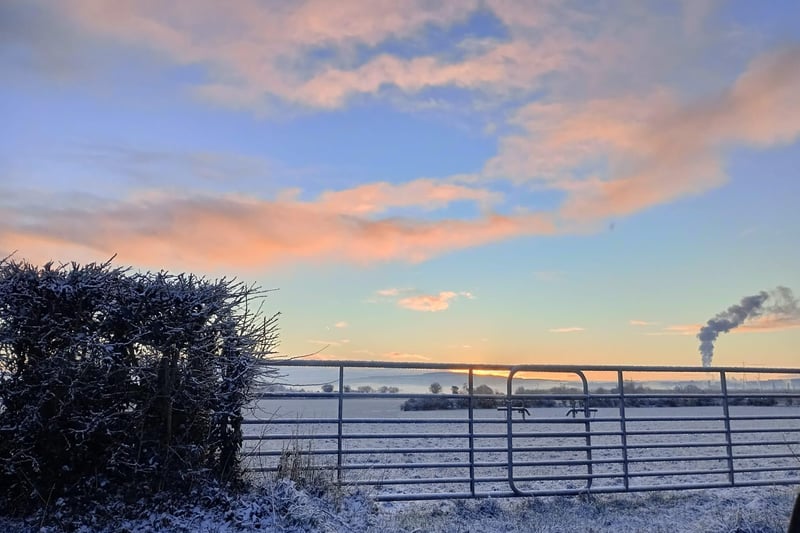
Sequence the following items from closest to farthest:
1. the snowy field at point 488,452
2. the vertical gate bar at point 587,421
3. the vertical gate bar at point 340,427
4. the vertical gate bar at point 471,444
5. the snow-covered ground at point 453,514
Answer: the snow-covered ground at point 453,514 < the vertical gate bar at point 340,427 < the snowy field at point 488,452 < the vertical gate bar at point 471,444 < the vertical gate bar at point 587,421

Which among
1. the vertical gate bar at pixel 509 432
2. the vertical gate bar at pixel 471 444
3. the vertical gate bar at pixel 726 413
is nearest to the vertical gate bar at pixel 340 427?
the vertical gate bar at pixel 471 444

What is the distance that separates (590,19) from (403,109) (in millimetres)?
3527

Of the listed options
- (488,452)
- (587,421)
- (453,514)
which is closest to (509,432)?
(488,452)

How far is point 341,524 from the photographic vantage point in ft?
18.8

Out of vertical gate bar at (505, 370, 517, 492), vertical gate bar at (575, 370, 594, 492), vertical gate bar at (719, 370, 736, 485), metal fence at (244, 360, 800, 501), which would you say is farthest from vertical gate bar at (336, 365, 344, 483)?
vertical gate bar at (719, 370, 736, 485)

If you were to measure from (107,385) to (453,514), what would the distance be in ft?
13.3

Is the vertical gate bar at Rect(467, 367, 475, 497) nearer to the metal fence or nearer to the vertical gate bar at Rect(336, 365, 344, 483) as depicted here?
the metal fence

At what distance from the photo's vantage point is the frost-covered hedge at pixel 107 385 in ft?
17.7

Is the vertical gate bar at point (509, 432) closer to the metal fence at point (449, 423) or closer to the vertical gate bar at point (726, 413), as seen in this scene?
the metal fence at point (449, 423)

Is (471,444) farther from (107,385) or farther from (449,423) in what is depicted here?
(107,385)

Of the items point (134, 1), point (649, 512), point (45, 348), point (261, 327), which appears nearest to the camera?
point (45, 348)

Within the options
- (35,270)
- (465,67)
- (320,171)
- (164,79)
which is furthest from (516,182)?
(35,270)

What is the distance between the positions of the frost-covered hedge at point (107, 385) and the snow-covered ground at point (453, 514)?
0.91 ft

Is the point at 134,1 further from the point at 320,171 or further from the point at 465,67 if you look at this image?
the point at 465,67
